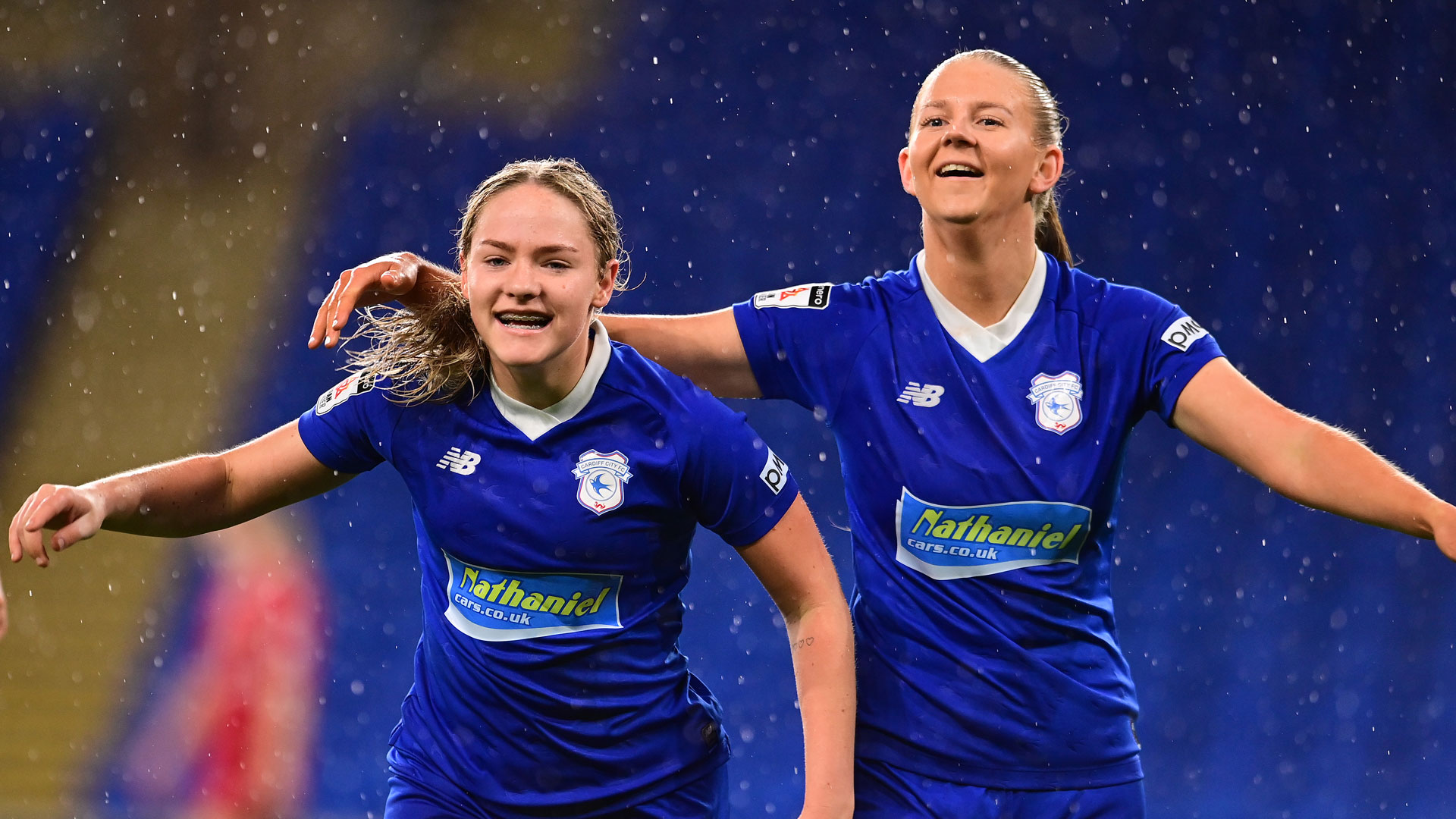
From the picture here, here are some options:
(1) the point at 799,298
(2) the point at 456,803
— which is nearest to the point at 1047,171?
(1) the point at 799,298

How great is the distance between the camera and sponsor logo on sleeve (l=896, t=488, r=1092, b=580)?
247cm

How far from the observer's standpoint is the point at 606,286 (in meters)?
2.62

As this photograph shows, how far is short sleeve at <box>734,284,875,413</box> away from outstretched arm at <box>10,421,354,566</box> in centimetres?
79

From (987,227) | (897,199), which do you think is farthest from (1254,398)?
(897,199)

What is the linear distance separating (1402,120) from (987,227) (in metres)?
5.03

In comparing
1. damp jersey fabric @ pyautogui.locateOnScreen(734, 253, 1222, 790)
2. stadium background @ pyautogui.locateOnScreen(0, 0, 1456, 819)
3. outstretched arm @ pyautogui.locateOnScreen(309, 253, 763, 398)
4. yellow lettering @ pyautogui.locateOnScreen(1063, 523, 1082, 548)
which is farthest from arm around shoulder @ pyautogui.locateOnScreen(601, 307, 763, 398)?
stadium background @ pyautogui.locateOnScreen(0, 0, 1456, 819)

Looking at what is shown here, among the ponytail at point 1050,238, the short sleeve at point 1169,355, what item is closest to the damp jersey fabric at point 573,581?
the short sleeve at point 1169,355

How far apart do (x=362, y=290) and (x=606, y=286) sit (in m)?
0.43

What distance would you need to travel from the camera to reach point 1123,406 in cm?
253

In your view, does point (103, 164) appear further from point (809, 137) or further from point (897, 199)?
point (897, 199)

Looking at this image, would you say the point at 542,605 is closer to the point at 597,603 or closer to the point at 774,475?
the point at 597,603

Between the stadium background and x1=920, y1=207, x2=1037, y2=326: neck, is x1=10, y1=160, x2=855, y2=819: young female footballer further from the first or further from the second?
the stadium background

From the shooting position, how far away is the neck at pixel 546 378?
247cm

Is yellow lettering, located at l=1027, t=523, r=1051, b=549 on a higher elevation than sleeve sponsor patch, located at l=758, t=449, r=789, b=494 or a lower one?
lower
